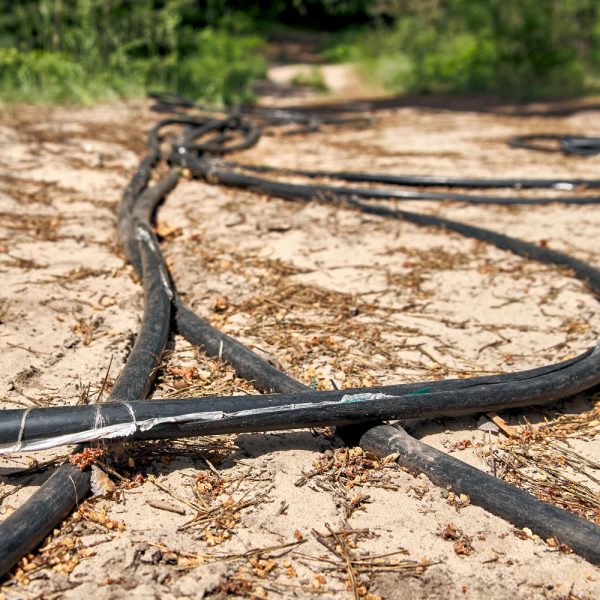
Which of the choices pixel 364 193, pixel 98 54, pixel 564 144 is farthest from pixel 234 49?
pixel 364 193

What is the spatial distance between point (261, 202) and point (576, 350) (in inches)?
91.5

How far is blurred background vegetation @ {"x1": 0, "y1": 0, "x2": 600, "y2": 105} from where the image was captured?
9000mm

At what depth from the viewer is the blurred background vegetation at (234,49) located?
900cm

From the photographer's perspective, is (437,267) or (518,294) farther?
(437,267)

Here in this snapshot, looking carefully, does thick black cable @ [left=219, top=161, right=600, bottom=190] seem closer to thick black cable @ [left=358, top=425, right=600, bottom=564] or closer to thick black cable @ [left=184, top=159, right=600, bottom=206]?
thick black cable @ [left=184, top=159, right=600, bottom=206]

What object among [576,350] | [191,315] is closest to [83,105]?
[191,315]

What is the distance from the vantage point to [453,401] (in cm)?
224

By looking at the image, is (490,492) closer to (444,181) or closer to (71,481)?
(71,481)

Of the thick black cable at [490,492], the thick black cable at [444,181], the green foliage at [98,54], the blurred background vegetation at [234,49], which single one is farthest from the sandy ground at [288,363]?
the blurred background vegetation at [234,49]

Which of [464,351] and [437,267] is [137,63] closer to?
[437,267]

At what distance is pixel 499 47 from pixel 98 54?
7065mm

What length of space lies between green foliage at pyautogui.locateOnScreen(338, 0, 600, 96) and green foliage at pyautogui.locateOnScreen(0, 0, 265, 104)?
175 inches

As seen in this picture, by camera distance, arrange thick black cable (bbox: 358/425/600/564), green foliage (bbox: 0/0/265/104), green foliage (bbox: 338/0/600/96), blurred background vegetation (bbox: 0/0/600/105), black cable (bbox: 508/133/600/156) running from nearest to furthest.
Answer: thick black cable (bbox: 358/425/600/564)
black cable (bbox: 508/133/600/156)
green foliage (bbox: 0/0/265/104)
blurred background vegetation (bbox: 0/0/600/105)
green foliage (bbox: 338/0/600/96)

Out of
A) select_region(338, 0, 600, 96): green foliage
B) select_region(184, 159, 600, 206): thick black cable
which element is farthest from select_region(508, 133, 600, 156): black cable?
select_region(338, 0, 600, 96): green foliage
